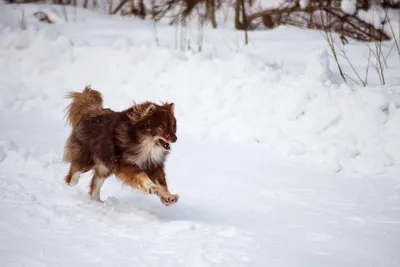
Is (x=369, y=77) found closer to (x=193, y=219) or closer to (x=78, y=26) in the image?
(x=193, y=219)

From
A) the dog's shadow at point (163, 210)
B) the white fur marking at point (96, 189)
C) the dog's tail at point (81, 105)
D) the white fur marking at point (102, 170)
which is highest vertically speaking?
the dog's tail at point (81, 105)

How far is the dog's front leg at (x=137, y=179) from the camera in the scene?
17.1 ft

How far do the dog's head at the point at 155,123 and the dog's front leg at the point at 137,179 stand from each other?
342 mm

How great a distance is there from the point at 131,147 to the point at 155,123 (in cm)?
34

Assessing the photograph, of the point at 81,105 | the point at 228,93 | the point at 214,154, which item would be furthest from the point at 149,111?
the point at 228,93

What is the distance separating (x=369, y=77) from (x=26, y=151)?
5577mm

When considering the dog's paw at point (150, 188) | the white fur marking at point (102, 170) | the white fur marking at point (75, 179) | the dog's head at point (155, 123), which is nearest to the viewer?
the dog's paw at point (150, 188)

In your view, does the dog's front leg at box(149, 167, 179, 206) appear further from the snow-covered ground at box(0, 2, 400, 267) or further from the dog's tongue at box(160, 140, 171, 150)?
the dog's tongue at box(160, 140, 171, 150)

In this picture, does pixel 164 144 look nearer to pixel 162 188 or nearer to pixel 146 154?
pixel 146 154

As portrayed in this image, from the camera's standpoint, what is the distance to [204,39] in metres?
12.1

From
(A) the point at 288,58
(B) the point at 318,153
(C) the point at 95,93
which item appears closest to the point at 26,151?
(C) the point at 95,93

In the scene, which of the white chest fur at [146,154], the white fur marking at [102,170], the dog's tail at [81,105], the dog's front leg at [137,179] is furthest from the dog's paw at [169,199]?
the dog's tail at [81,105]

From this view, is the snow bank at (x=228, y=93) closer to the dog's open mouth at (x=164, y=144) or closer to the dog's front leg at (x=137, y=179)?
the dog's open mouth at (x=164, y=144)

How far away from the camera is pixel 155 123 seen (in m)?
5.39
